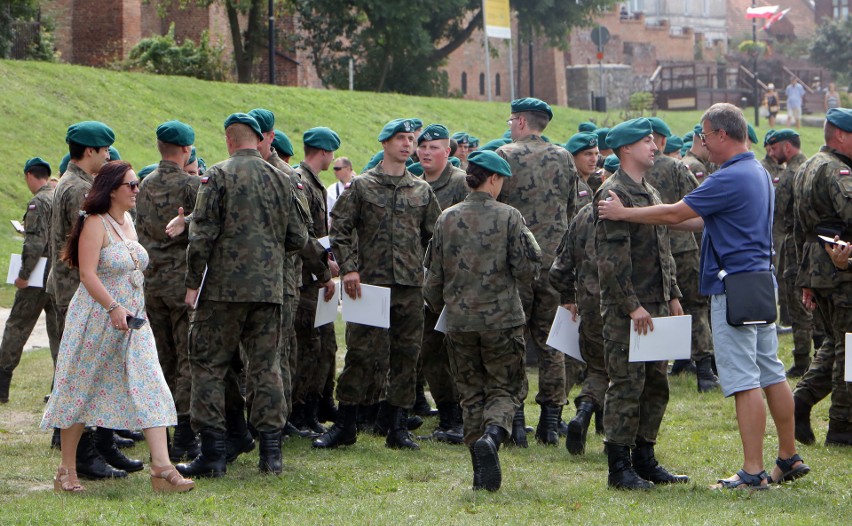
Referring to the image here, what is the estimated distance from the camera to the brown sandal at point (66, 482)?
7.36m

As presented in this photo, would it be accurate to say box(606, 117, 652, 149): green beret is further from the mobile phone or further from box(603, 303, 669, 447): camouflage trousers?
the mobile phone

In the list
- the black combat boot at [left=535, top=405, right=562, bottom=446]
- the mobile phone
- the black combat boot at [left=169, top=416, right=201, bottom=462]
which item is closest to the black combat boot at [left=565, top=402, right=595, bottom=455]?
the black combat boot at [left=535, top=405, right=562, bottom=446]

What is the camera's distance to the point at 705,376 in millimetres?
11312

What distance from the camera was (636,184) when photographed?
7.51 metres

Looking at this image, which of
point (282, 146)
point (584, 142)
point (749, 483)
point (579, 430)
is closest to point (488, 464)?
point (579, 430)

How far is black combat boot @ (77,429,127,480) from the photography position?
784 cm

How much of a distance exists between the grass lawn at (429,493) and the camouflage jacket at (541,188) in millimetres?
1493

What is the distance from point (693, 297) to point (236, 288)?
522cm

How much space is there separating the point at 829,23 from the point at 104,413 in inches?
2958

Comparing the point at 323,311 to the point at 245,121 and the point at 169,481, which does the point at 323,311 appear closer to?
the point at 245,121

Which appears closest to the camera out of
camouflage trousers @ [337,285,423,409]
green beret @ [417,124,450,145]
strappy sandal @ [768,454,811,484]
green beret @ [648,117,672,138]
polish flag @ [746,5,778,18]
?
strappy sandal @ [768,454,811,484]

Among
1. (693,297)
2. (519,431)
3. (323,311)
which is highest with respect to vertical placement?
(323,311)

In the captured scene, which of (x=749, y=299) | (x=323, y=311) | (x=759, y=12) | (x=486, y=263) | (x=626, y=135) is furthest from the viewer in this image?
(x=759, y=12)

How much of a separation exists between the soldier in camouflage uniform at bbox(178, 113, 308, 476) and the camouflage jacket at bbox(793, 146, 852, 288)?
341cm
